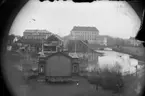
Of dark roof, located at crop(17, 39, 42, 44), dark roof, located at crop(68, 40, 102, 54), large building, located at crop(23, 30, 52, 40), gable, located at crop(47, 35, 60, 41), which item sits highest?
large building, located at crop(23, 30, 52, 40)

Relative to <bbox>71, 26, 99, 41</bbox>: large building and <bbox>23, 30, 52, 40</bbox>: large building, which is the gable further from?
<bbox>71, 26, 99, 41</bbox>: large building

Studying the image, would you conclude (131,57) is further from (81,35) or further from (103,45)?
(81,35)

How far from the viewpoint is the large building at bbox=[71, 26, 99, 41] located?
3402mm

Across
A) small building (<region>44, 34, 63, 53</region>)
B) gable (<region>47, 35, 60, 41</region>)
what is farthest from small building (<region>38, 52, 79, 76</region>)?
gable (<region>47, 35, 60, 41</region>)

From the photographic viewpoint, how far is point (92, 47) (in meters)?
3.42

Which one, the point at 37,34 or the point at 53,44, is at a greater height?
the point at 37,34

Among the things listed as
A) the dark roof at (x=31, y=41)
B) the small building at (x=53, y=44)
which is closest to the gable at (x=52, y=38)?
the small building at (x=53, y=44)

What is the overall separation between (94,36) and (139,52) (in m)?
0.53

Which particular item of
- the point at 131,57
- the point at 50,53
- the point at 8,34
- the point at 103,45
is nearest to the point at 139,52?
the point at 131,57

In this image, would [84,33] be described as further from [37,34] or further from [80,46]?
[37,34]

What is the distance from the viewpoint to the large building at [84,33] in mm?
3402

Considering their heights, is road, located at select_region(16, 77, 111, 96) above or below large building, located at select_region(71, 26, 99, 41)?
below

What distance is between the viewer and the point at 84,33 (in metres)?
3.43

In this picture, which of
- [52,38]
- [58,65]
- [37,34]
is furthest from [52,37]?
[58,65]
